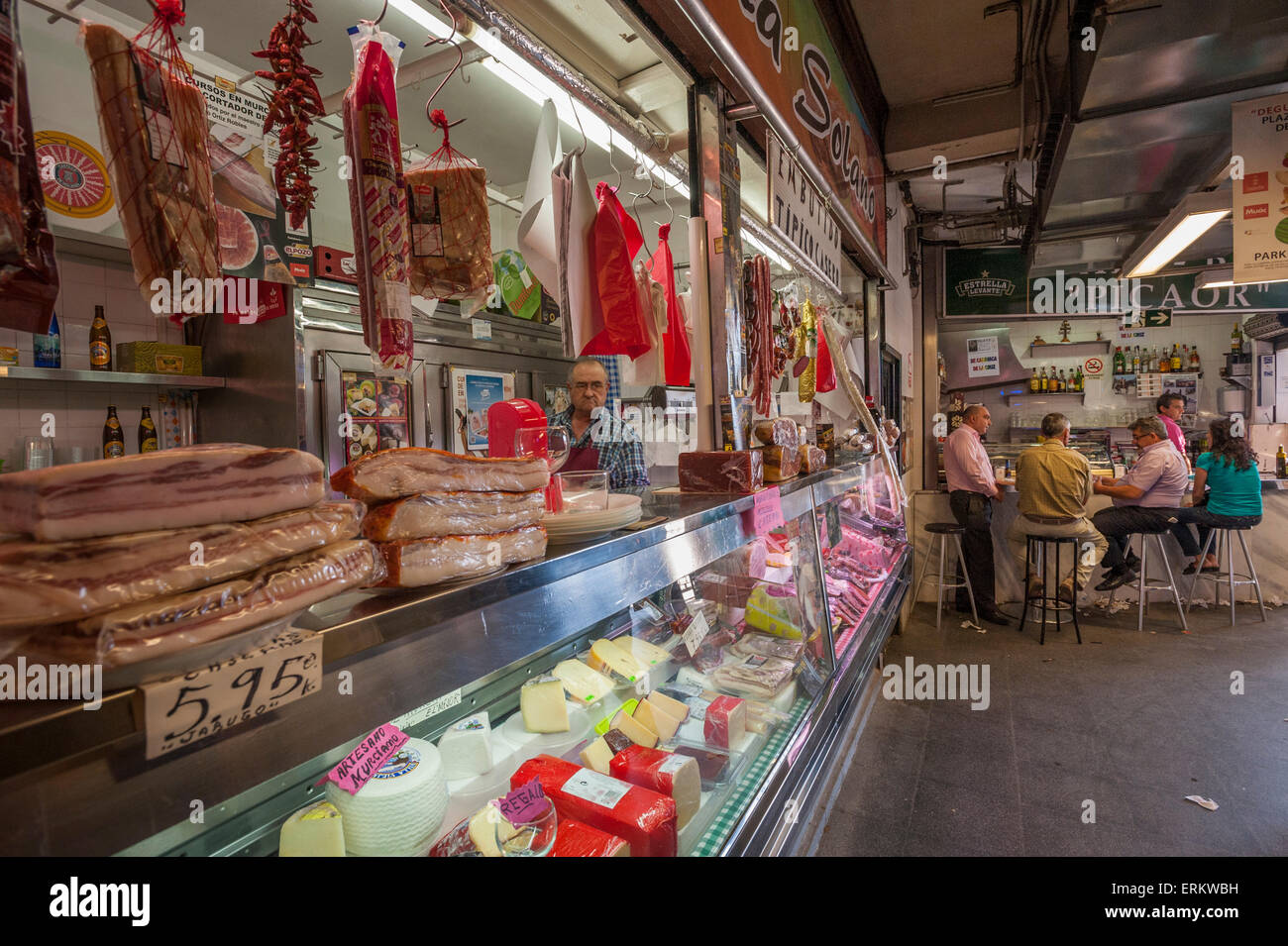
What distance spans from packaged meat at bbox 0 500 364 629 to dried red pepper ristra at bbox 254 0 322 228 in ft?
2.25

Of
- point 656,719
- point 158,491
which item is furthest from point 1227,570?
point 158,491

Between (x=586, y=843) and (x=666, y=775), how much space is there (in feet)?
0.82

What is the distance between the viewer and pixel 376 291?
1.01 meters

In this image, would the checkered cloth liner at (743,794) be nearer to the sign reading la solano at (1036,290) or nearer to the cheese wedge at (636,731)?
the cheese wedge at (636,731)

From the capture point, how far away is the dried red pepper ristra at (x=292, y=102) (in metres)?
1.03

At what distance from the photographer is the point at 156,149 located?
854 millimetres

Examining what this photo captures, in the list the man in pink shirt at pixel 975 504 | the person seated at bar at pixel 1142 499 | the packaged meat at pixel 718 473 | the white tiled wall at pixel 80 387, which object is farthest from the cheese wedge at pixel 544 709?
the person seated at bar at pixel 1142 499

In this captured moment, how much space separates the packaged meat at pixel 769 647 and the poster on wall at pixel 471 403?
2.87 metres

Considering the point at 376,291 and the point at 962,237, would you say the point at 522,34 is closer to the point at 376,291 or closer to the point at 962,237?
the point at 376,291

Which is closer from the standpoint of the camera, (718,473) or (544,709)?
(544,709)

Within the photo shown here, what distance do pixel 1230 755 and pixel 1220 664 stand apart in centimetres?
197

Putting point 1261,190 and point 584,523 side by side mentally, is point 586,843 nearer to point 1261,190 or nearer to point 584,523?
point 584,523

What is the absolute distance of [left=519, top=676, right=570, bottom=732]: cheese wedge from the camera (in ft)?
5.55

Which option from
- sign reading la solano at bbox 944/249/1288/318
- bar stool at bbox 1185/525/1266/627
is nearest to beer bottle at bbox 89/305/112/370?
bar stool at bbox 1185/525/1266/627
